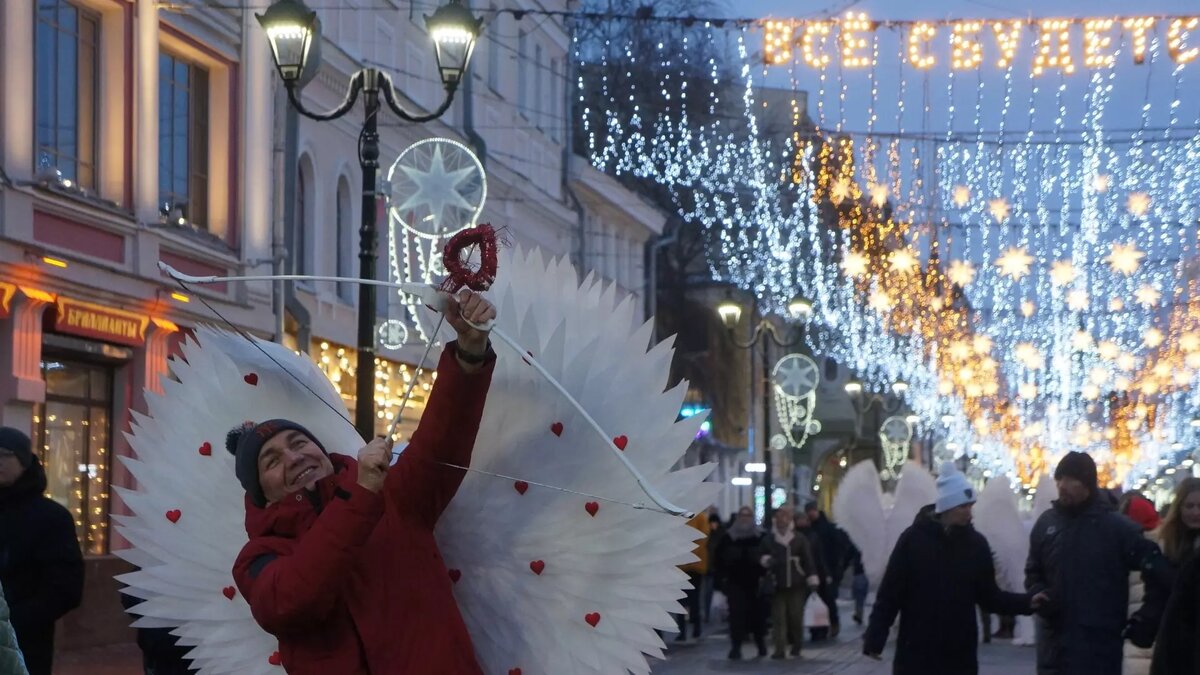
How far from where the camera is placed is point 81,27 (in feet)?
64.5

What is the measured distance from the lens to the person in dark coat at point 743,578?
73.4ft

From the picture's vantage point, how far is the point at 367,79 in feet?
44.4

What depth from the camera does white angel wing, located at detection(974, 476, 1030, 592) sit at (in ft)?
71.1

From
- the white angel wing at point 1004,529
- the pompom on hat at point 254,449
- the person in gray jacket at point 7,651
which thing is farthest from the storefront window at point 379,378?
the person in gray jacket at point 7,651

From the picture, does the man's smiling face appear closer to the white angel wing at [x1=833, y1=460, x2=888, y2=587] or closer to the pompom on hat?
the pompom on hat

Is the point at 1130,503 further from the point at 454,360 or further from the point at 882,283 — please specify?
the point at 882,283

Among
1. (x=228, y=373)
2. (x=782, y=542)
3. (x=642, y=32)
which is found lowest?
(x=782, y=542)

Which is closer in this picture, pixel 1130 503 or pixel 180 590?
pixel 180 590

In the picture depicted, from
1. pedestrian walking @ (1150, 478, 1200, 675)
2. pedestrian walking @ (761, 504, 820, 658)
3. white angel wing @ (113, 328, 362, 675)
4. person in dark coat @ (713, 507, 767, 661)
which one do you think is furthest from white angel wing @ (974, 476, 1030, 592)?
white angel wing @ (113, 328, 362, 675)

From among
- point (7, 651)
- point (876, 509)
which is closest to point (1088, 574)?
point (7, 651)

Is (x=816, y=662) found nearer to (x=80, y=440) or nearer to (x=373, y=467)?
(x=80, y=440)

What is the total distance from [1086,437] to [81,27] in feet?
166

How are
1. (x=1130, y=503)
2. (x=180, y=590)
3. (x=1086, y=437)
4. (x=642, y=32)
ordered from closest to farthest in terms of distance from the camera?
(x=180, y=590)
(x=1130, y=503)
(x=642, y=32)
(x=1086, y=437)

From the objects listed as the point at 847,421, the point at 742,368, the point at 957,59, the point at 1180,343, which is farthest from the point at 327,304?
the point at 847,421
